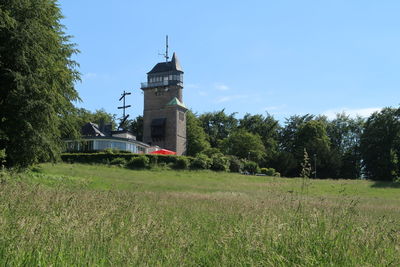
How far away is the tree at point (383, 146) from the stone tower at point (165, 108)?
104 feet

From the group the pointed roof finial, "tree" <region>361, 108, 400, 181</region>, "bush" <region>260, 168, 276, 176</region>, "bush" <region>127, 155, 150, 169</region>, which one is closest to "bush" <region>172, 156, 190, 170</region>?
"bush" <region>127, 155, 150, 169</region>

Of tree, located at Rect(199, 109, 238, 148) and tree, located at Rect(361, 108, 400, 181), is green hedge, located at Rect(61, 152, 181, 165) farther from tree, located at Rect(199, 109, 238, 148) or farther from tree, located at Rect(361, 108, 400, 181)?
tree, located at Rect(199, 109, 238, 148)

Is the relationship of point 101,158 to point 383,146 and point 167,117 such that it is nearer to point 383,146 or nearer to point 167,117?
point 167,117

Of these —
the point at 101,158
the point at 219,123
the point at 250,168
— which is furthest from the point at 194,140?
the point at 101,158

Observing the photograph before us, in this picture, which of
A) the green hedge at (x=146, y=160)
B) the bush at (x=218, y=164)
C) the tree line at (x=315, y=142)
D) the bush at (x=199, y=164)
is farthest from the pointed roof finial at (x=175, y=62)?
the bush at (x=199, y=164)

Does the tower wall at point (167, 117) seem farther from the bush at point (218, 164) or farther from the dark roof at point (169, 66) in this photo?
the bush at point (218, 164)

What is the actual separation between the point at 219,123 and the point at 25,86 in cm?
7362

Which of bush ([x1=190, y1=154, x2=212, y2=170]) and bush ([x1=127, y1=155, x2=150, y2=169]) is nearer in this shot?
bush ([x1=127, y1=155, x2=150, y2=169])

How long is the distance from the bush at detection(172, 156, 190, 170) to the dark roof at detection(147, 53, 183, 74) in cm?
3408

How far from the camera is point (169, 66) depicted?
7925 cm

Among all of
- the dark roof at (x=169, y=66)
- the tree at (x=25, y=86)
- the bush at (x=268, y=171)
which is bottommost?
the bush at (x=268, y=171)

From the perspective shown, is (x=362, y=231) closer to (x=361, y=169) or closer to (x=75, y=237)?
(x=75, y=237)

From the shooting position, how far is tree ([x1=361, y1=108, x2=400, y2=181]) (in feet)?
201

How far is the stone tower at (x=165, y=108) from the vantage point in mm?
72062
